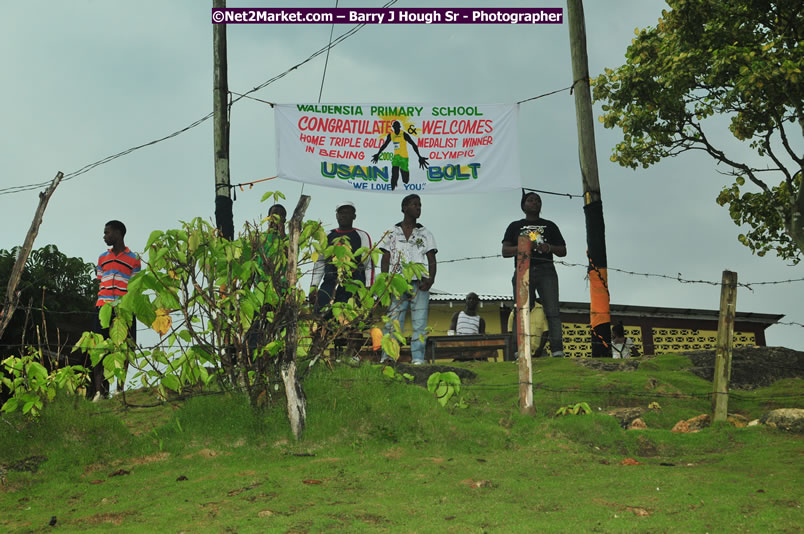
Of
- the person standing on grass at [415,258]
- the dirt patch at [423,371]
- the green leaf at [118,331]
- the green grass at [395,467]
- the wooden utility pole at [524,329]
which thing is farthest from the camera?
the person standing on grass at [415,258]

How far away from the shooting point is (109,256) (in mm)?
9594

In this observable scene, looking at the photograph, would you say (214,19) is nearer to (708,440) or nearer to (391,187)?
(391,187)

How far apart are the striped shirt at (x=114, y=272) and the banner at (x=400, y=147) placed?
3.84 meters

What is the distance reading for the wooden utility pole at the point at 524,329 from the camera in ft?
27.6

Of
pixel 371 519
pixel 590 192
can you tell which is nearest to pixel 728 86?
pixel 590 192

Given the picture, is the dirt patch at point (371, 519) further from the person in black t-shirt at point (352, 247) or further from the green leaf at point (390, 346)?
the person in black t-shirt at point (352, 247)

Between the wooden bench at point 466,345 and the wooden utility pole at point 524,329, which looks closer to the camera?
the wooden utility pole at point 524,329

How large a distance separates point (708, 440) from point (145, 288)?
5630mm

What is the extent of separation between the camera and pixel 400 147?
43.3 feet

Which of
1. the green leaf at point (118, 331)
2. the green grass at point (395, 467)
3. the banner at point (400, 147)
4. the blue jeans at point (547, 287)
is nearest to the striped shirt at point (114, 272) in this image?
the green grass at point (395, 467)

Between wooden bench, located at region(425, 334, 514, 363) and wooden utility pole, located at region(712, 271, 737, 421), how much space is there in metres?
3.71

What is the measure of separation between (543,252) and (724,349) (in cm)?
305

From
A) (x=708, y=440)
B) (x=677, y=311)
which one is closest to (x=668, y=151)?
(x=677, y=311)

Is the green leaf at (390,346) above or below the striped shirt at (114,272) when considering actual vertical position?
below
